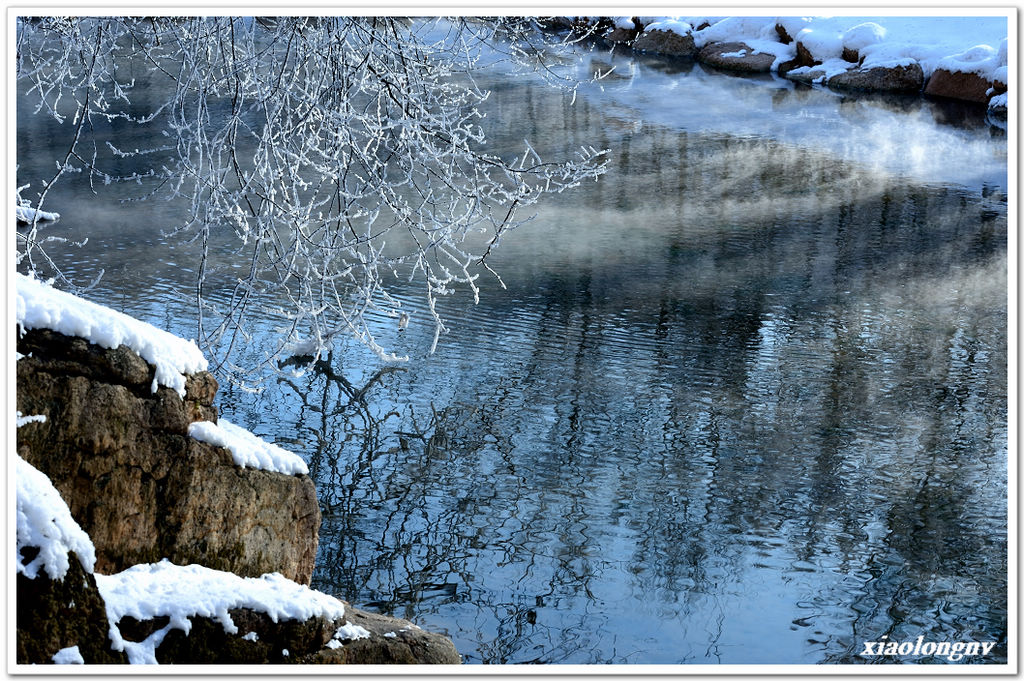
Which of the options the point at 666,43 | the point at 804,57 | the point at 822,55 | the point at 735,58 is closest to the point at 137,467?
the point at 822,55

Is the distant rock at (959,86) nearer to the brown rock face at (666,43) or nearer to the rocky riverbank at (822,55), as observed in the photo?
the rocky riverbank at (822,55)

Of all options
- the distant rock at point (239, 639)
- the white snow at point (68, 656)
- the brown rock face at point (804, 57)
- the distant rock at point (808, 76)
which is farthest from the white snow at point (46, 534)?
the brown rock face at point (804, 57)

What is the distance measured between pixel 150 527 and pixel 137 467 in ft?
0.50

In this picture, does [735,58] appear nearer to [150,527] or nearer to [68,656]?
[150,527]

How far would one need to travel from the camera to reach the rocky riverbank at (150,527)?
6.41 feet

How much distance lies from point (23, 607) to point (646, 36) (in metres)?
12.7

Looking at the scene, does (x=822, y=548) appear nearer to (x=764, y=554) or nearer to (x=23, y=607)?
(x=764, y=554)

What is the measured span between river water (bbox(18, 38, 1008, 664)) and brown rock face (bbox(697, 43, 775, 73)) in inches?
182

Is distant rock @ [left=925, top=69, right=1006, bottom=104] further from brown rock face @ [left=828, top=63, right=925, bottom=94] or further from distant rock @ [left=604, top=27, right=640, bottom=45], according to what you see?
distant rock @ [left=604, top=27, right=640, bottom=45]

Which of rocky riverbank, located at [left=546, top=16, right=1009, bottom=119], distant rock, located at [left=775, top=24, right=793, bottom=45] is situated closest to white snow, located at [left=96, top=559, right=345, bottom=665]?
rocky riverbank, located at [left=546, top=16, right=1009, bottom=119]

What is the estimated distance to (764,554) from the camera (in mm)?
3736

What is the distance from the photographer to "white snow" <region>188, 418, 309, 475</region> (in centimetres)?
274

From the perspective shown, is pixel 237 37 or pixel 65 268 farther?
pixel 65 268

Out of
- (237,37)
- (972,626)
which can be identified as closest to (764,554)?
(972,626)
